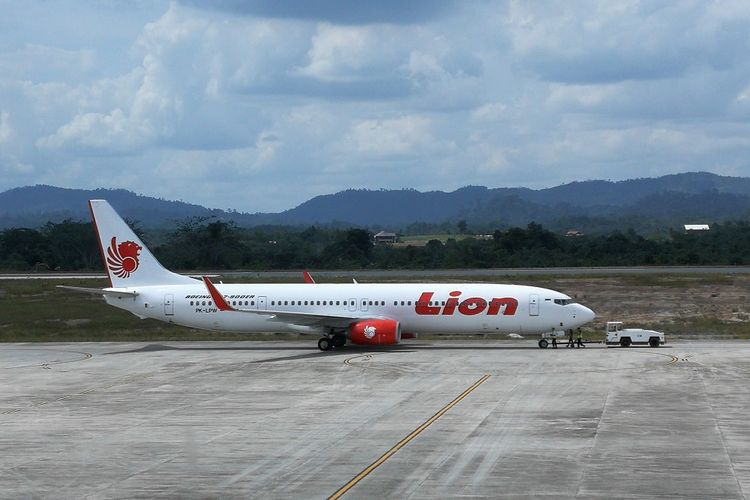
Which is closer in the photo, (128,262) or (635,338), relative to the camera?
(635,338)

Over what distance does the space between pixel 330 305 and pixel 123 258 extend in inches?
505

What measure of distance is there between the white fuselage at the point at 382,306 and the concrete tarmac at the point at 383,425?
332 cm

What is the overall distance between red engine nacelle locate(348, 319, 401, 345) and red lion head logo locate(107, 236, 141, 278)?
1415 centimetres

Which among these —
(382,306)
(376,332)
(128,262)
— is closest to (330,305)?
(382,306)

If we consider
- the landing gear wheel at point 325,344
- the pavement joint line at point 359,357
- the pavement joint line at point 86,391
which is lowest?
the pavement joint line at point 86,391

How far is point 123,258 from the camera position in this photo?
204ft

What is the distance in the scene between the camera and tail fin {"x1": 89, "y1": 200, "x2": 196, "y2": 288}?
6219 cm

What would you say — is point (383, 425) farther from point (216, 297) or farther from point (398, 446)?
point (216, 297)

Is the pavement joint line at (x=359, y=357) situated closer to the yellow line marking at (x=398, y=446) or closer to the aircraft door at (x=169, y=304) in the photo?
the yellow line marking at (x=398, y=446)

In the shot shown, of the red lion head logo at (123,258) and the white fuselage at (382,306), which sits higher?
the red lion head logo at (123,258)

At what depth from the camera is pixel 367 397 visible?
1551 inches

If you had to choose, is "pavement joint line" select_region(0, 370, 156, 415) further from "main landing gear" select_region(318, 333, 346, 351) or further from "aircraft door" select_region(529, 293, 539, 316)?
"aircraft door" select_region(529, 293, 539, 316)

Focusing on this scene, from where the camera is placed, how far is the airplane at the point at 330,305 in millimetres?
57188

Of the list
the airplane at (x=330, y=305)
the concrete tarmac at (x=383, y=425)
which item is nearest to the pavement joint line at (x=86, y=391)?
the concrete tarmac at (x=383, y=425)
